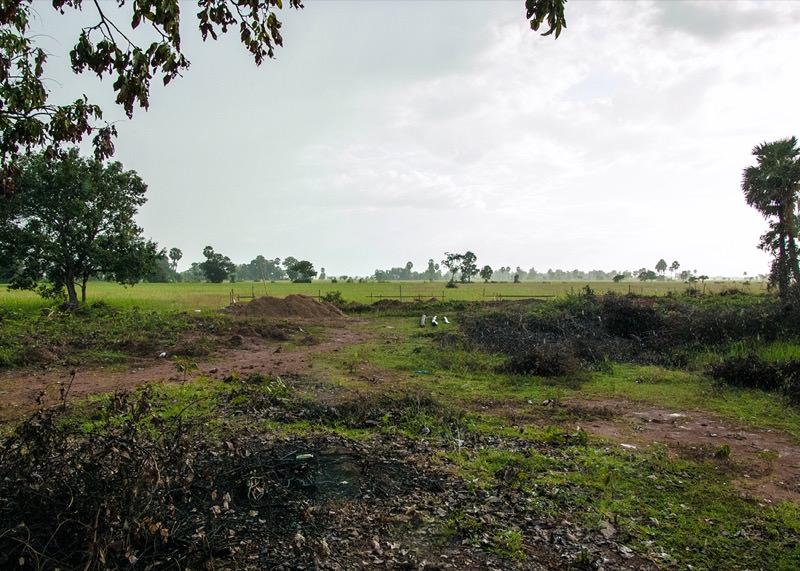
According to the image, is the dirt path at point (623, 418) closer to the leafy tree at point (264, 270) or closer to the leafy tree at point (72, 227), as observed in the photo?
the leafy tree at point (72, 227)

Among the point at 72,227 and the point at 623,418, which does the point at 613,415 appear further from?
the point at 72,227

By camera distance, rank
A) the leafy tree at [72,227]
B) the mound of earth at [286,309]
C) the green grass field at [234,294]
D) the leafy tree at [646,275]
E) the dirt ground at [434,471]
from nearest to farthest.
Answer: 1. the dirt ground at [434,471]
2. the leafy tree at [72,227]
3. the mound of earth at [286,309]
4. the green grass field at [234,294]
5. the leafy tree at [646,275]

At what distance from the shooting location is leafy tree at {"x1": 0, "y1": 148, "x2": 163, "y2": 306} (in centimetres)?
1966

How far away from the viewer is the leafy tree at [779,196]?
90.9 feet

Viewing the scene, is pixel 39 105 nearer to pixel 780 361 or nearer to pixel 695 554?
pixel 695 554

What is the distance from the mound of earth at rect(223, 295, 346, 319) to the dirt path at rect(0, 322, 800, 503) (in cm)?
1295

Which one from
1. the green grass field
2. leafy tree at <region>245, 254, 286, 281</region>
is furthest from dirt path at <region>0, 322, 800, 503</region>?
leafy tree at <region>245, 254, 286, 281</region>

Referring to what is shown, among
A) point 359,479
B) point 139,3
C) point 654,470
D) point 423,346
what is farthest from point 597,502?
point 423,346

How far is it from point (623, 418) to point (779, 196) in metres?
28.9

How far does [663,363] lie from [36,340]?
16.8 metres

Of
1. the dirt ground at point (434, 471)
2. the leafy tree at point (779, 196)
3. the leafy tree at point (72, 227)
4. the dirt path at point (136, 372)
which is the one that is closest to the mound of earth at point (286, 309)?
the leafy tree at point (72, 227)

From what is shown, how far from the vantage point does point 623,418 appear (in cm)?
755

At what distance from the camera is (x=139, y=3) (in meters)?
2.67

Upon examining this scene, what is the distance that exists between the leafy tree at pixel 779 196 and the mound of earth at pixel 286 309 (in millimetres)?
26732
